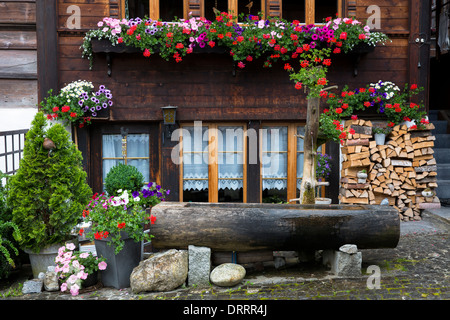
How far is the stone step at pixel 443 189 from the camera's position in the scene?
26.0 feet

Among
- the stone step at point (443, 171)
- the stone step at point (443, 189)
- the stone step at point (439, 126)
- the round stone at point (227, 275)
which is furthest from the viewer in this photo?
the stone step at point (439, 126)

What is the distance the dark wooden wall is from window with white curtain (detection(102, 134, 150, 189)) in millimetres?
1368

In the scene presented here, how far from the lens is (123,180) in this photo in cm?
631

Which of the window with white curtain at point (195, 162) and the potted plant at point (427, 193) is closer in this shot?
the potted plant at point (427, 193)

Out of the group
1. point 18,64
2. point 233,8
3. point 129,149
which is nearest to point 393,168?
point 233,8

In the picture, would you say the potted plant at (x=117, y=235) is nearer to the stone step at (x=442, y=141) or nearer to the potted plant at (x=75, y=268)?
the potted plant at (x=75, y=268)

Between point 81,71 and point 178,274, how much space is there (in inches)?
167

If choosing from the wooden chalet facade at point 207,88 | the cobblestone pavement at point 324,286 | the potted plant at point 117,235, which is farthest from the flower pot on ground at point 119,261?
the wooden chalet facade at point 207,88

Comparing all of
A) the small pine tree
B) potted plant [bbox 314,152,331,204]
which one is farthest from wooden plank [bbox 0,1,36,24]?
potted plant [bbox 314,152,331,204]

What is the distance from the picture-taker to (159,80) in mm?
7547

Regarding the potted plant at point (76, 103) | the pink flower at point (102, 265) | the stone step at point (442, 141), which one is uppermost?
the potted plant at point (76, 103)

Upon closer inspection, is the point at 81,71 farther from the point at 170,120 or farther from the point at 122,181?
the point at 122,181

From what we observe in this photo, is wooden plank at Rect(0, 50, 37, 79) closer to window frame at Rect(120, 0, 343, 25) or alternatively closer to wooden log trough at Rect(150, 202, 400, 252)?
window frame at Rect(120, 0, 343, 25)

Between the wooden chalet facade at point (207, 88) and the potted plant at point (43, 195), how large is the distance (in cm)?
254
